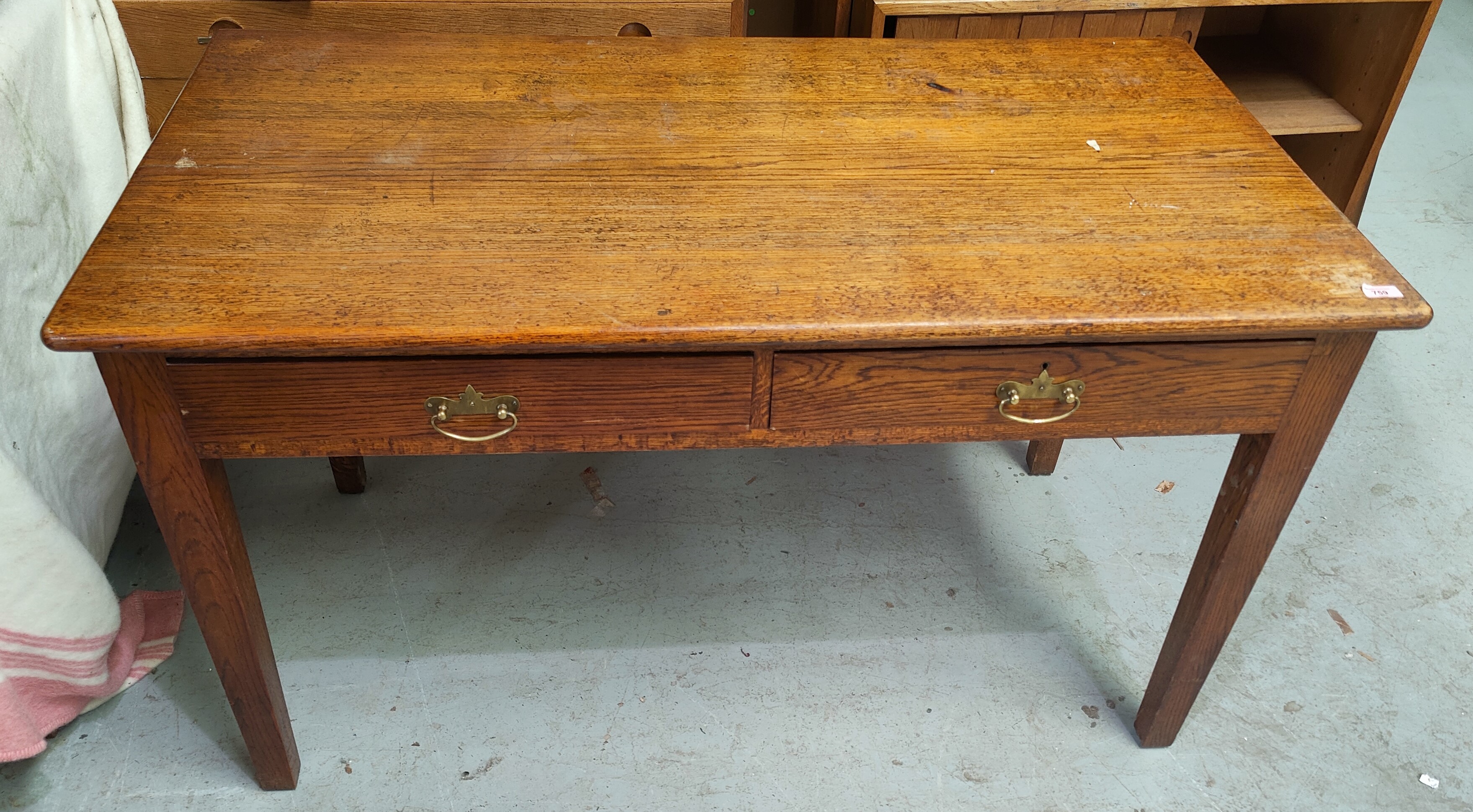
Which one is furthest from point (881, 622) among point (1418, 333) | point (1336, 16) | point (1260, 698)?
point (1336, 16)

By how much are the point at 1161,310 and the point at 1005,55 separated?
0.66 metres

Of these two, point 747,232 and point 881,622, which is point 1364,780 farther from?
point 747,232

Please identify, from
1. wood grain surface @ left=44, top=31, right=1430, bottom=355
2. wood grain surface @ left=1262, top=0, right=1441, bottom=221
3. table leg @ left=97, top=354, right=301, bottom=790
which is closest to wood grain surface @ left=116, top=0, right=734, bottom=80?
wood grain surface @ left=44, top=31, right=1430, bottom=355

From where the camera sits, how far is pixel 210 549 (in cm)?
120

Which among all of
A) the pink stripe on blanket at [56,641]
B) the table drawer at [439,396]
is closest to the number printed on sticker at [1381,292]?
the table drawer at [439,396]

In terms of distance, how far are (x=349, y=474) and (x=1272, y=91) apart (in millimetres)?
2127

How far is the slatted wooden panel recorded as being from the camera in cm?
200

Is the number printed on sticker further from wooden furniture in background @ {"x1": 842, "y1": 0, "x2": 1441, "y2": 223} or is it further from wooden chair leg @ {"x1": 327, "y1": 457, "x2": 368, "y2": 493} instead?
wooden chair leg @ {"x1": 327, "y1": 457, "x2": 368, "y2": 493}

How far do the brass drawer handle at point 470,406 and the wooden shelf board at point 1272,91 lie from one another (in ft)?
5.75

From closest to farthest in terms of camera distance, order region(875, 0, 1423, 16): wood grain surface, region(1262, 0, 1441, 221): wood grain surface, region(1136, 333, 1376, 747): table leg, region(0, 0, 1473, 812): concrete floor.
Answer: region(1136, 333, 1376, 747): table leg, region(0, 0, 1473, 812): concrete floor, region(875, 0, 1423, 16): wood grain surface, region(1262, 0, 1441, 221): wood grain surface

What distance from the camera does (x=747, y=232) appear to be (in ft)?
3.85

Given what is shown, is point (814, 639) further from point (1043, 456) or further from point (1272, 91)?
point (1272, 91)

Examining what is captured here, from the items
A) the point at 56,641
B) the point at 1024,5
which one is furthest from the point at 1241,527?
the point at 56,641

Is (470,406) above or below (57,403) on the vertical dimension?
above
